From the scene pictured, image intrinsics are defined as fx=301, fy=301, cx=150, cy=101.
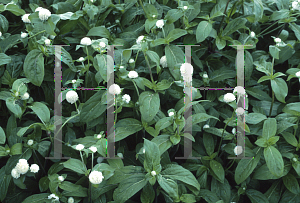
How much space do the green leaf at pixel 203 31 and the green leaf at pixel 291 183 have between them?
2.12 feet

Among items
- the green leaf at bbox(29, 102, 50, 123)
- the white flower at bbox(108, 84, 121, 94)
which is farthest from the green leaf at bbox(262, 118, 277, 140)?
the green leaf at bbox(29, 102, 50, 123)

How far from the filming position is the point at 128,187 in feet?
3.28

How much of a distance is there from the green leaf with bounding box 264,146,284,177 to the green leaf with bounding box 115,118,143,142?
47 centimetres

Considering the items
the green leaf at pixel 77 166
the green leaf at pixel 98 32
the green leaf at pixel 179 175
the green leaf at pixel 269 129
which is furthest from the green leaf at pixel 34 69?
the green leaf at pixel 269 129

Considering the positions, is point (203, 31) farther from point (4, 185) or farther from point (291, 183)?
point (4, 185)

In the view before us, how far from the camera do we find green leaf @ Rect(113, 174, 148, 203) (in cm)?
98

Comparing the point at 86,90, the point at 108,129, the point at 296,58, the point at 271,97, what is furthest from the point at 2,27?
the point at 296,58

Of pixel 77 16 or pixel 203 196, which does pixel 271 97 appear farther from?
pixel 77 16

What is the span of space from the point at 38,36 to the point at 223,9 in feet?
2.75

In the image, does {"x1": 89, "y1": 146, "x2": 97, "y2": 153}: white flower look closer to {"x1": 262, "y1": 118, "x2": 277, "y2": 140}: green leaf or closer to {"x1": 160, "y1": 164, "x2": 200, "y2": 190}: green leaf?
{"x1": 160, "y1": 164, "x2": 200, "y2": 190}: green leaf

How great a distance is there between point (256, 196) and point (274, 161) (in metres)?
0.22

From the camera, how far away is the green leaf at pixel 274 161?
1053 mm

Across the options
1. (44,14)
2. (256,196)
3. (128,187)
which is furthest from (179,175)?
(44,14)

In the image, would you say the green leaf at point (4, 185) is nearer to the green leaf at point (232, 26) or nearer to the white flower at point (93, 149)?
the white flower at point (93, 149)
